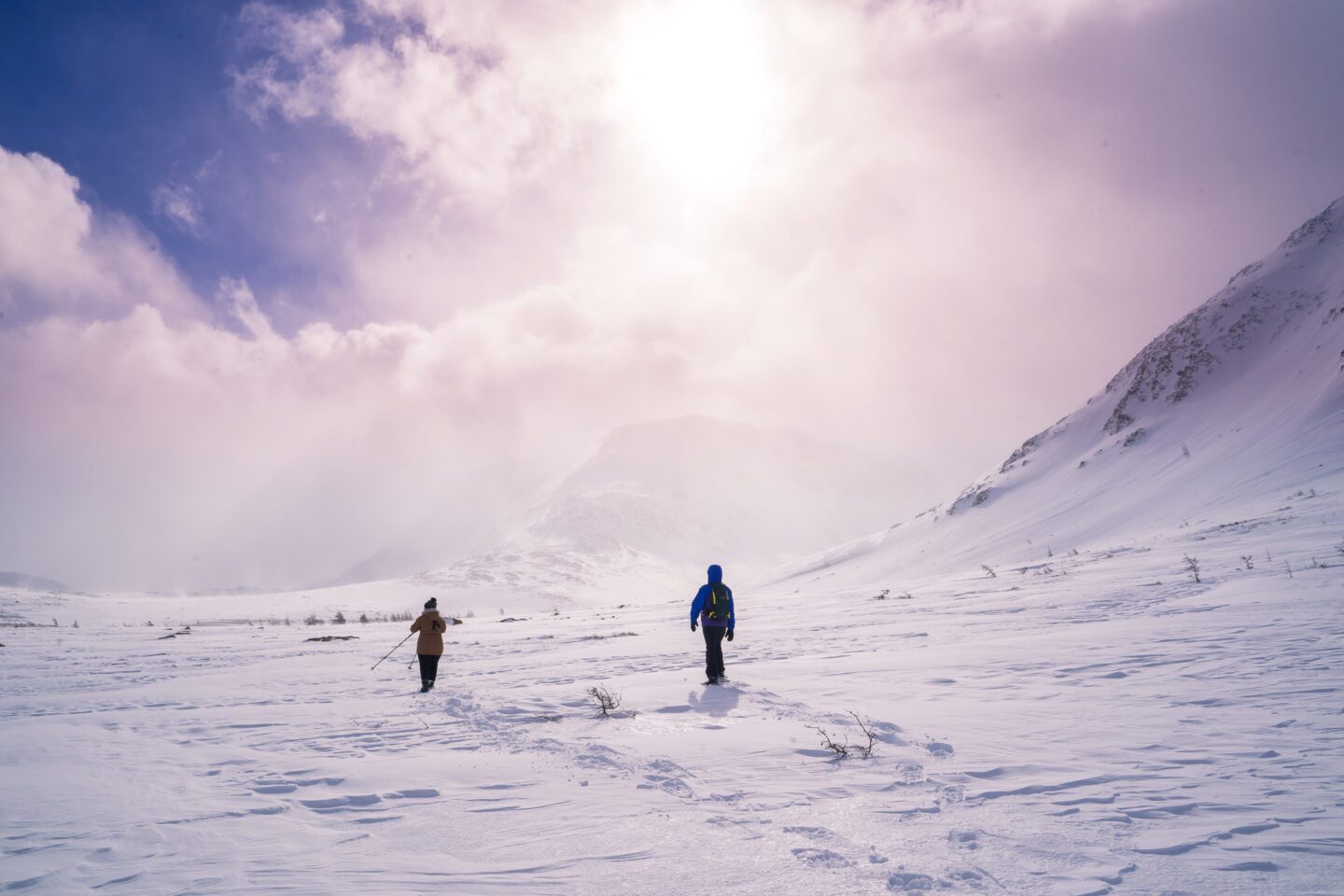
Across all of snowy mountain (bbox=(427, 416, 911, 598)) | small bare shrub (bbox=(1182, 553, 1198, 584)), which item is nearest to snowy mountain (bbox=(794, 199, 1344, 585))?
small bare shrub (bbox=(1182, 553, 1198, 584))

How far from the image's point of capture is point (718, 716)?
816 cm

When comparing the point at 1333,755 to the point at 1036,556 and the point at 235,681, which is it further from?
the point at 1036,556

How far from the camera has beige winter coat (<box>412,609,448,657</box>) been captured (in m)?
12.1

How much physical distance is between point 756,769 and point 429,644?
8.32 m

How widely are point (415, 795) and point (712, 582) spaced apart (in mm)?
6701

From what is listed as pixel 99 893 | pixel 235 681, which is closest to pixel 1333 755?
pixel 99 893

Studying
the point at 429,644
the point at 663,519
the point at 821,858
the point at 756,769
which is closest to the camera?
the point at 821,858

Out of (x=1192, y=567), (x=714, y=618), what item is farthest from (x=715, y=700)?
(x=1192, y=567)

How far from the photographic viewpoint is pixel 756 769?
591 centimetres

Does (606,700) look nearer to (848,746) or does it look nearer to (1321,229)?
(848,746)

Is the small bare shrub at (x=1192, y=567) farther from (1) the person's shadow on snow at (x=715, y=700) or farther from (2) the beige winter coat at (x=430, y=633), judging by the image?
(2) the beige winter coat at (x=430, y=633)

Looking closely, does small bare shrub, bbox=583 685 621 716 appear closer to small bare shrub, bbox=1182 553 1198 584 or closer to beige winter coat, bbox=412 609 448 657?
beige winter coat, bbox=412 609 448 657

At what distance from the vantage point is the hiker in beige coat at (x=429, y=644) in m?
11.9

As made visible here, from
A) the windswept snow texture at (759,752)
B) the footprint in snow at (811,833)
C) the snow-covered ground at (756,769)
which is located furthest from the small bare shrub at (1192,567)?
the footprint in snow at (811,833)
